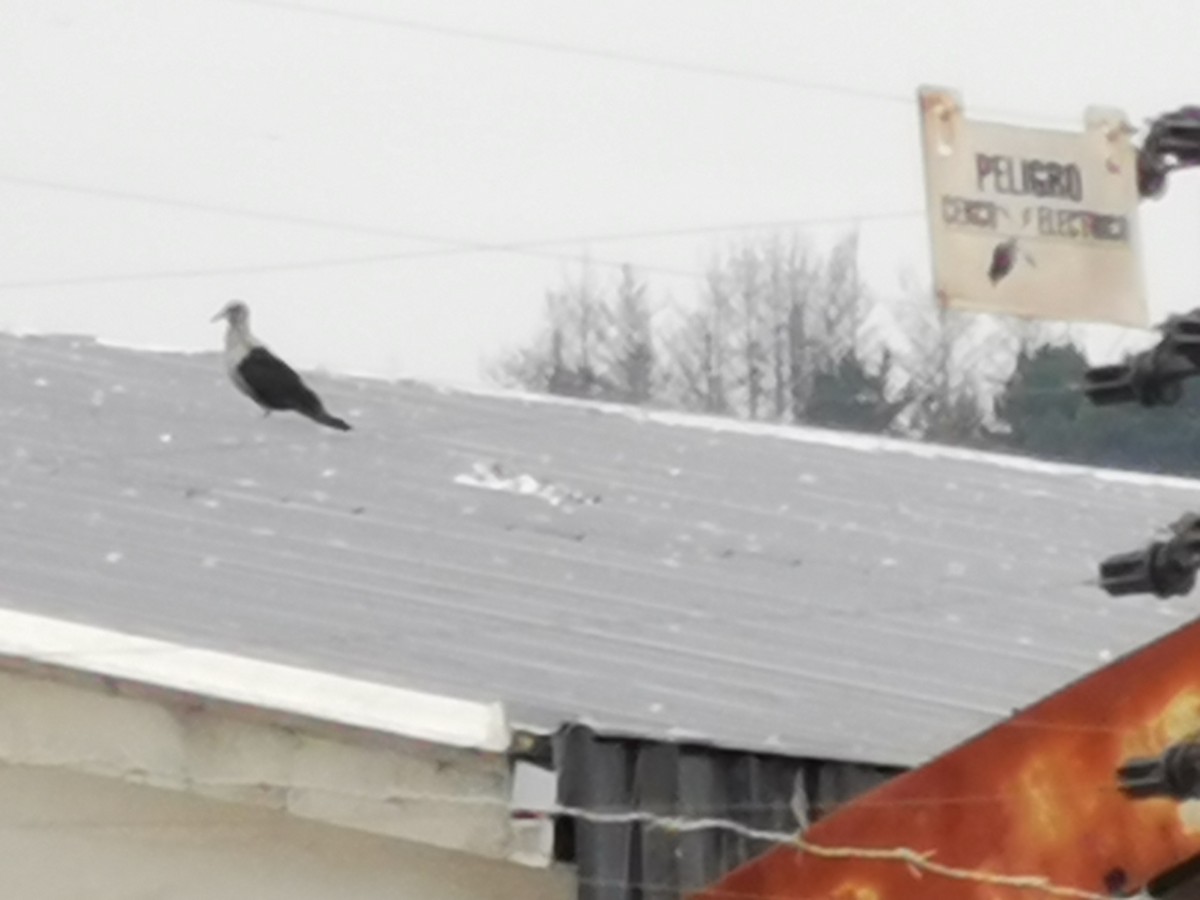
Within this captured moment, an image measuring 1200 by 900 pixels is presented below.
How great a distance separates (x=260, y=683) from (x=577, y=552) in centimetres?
223

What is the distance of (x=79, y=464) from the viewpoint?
388 inches

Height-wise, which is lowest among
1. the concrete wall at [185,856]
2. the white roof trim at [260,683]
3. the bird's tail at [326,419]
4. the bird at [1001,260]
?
the concrete wall at [185,856]

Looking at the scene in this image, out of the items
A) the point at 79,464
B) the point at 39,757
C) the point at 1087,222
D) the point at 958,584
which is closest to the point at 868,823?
the point at 1087,222

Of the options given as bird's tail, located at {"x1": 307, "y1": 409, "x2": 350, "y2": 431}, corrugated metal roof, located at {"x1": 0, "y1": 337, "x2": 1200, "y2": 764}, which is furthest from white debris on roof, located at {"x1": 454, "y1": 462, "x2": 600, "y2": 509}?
bird's tail, located at {"x1": 307, "y1": 409, "x2": 350, "y2": 431}

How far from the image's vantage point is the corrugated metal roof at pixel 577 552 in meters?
8.12

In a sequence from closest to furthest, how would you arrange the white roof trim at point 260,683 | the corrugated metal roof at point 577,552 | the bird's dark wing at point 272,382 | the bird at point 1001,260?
the bird at point 1001,260 < the white roof trim at point 260,683 < the corrugated metal roof at point 577,552 < the bird's dark wing at point 272,382

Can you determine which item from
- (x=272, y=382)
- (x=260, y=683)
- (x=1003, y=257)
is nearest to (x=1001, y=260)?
(x=1003, y=257)

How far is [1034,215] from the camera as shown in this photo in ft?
22.0

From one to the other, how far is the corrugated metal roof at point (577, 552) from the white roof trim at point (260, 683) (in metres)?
0.17

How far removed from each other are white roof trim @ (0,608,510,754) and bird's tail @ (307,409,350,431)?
2.91m

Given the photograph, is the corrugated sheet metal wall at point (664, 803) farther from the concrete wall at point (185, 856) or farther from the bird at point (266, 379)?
the bird at point (266, 379)

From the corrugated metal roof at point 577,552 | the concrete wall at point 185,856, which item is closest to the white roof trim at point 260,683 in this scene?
the corrugated metal roof at point 577,552

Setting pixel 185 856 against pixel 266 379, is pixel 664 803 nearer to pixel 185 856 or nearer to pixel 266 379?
pixel 185 856

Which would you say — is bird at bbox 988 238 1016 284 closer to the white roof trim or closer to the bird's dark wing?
the white roof trim
